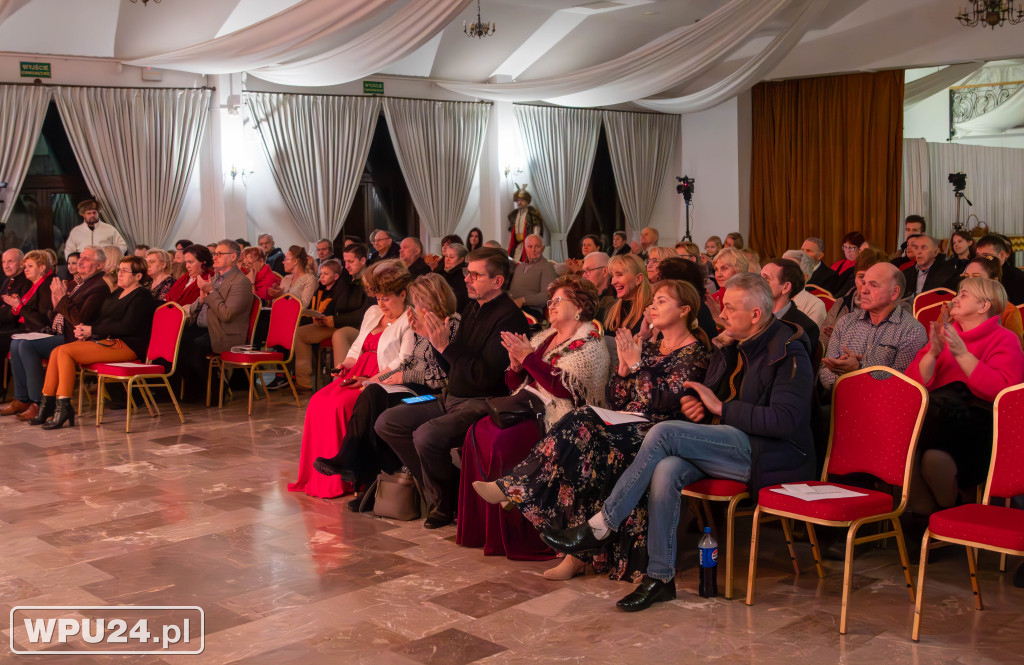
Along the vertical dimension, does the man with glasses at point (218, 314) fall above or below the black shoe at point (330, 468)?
above

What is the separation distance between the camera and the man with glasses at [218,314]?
7.64 metres

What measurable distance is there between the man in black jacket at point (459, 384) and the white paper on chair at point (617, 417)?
81 cm

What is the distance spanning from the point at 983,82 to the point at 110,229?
1390 centimetres

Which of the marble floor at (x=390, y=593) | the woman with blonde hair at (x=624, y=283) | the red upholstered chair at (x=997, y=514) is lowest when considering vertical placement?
the marble floor at (x=390, y=593)

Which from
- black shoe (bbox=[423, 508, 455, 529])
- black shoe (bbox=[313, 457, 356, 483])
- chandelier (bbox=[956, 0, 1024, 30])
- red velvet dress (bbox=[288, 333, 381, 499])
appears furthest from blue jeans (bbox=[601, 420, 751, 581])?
chandelier (bbox=[956, 0, 1024, 30])

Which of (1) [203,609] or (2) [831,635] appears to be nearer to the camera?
(2) [831,635]

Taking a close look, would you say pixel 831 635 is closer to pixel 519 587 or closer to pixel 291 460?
pixel 519 587

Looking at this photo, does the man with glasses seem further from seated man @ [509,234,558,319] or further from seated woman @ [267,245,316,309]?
seated man @ [509,234,558,319]

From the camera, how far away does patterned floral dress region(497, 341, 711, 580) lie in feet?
12.5

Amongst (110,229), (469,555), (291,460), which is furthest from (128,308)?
(110,229)

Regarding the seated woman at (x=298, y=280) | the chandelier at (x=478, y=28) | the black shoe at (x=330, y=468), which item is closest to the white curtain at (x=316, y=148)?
the chandelier at (x=478, y=28)

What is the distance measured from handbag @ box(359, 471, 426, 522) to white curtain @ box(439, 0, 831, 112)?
22.5ft

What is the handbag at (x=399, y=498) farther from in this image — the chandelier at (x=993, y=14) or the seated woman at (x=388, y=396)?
the chandelier at (x=993, y=14)

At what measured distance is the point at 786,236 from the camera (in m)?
15.6
